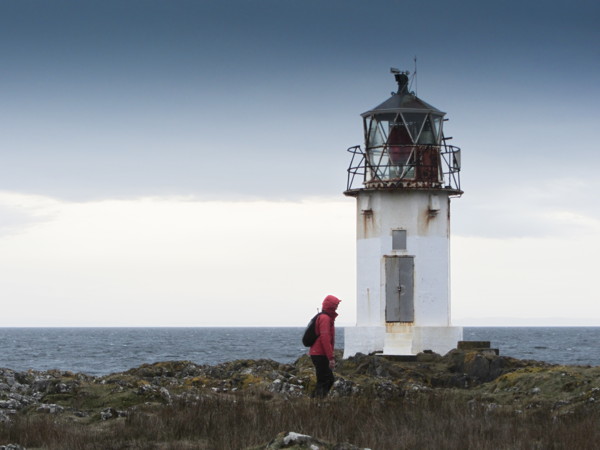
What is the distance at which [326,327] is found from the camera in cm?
1493

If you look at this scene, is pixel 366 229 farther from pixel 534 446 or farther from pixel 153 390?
pixel 534 446

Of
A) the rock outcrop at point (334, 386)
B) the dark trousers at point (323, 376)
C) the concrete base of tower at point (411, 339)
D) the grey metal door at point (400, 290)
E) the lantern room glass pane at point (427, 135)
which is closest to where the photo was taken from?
the rock outcrop at point (334, 386)

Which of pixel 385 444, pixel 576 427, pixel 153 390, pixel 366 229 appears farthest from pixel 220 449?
pixel 366 229

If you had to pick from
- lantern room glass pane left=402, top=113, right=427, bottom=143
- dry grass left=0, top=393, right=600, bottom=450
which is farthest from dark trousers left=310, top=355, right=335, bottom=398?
lantern room glass pane left=402, top=113, right=427, bottom=143

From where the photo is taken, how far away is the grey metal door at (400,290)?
24.5m

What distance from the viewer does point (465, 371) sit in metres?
22.2

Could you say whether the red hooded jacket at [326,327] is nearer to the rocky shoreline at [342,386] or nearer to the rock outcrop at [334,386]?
the rocky shoreline at [342,386]

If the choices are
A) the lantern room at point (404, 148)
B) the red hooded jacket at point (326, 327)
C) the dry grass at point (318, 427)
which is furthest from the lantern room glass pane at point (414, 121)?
the dry grass at point (318, 427)

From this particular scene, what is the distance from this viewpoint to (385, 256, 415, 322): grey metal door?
24547mm

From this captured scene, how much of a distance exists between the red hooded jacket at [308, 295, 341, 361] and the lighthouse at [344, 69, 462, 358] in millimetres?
9632

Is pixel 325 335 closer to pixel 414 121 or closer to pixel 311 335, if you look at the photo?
pixel 311 335

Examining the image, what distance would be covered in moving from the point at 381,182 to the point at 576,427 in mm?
13777

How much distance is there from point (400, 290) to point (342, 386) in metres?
8.29

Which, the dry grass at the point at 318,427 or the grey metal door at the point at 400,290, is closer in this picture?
the dry grass at the point at 318,427
